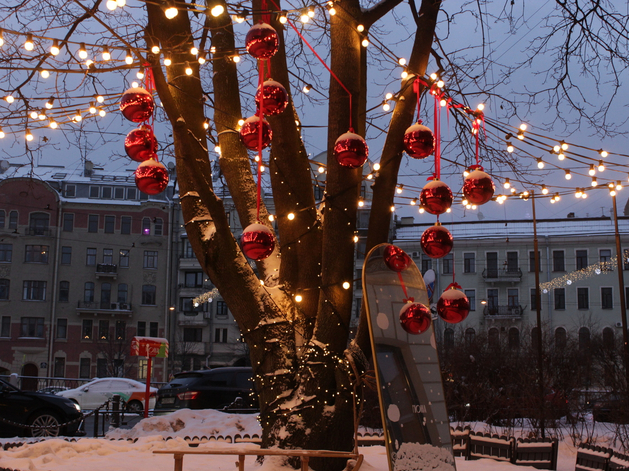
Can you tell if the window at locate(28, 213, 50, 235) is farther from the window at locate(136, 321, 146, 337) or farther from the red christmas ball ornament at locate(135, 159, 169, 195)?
the red christmas ball ornament at locate(135, 159, 169, 195)

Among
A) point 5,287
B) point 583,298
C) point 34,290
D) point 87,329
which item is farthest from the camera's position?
point 87,329

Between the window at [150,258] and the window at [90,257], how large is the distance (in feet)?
11.6

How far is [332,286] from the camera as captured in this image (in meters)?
6.45

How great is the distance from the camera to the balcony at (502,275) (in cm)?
4212

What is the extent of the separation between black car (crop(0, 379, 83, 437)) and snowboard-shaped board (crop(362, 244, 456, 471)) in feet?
28.4

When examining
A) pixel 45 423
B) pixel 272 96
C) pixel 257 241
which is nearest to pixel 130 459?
pixel 257 241

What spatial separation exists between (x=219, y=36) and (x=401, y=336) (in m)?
3.89

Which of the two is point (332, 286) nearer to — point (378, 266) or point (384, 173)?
point (378, 266)

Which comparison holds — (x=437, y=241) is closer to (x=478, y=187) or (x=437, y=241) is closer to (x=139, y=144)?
(x=478, y=187)

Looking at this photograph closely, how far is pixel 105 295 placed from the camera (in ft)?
146

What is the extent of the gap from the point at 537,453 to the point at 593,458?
3.42ft

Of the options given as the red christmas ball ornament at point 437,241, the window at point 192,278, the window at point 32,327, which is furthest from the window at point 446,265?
the red christmas ball ornament at point 437,241

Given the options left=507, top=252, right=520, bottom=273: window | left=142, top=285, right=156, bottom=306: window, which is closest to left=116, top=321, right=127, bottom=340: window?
left=142, top=285, right=156, bottom=306: window

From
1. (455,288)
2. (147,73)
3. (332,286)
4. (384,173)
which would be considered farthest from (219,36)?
(455,288)
